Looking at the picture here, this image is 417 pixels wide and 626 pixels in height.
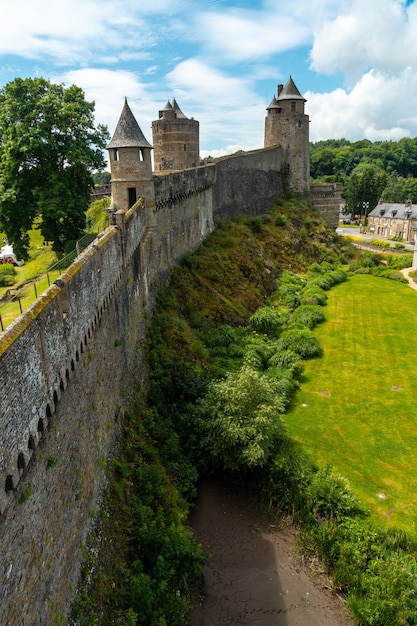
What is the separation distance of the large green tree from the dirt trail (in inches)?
590

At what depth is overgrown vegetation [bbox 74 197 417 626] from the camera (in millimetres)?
13336

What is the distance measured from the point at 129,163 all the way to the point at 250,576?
17551 mm

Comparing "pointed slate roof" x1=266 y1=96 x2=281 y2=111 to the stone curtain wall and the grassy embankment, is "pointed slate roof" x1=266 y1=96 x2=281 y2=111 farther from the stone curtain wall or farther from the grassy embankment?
the grassy embankment

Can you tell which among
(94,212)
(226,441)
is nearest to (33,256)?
(94,212)

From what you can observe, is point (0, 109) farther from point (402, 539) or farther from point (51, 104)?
point (402, 539)

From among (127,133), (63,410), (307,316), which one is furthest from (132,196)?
(307,316)

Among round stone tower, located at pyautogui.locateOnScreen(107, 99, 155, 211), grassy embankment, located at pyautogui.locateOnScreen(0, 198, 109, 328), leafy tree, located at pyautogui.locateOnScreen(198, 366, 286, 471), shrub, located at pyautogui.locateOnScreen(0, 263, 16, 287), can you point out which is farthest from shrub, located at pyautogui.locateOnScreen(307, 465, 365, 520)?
round stone tower, located at pyautogui.locateOnScreen(107, 99, 155, 211)

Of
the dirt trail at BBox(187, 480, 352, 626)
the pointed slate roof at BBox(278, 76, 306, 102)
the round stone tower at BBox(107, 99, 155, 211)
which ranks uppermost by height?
the pointed slate roof at BBox(278, 76, 306, 102)

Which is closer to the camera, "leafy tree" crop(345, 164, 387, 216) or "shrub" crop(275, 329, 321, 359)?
"shrub" crop(275, 329, 321, 359)

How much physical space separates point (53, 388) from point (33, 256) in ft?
65.0

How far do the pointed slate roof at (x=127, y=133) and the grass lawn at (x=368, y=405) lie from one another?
51.0 ft

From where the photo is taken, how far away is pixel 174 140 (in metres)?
42.6

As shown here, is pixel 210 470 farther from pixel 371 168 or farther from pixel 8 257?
pixel 371 168

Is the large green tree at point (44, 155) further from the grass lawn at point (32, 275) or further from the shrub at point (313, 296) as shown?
the shrub at point (313, 296)
